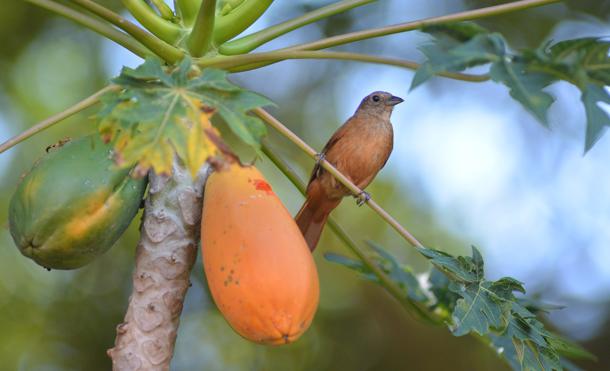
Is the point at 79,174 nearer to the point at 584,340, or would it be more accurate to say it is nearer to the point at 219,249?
the point at 219,249

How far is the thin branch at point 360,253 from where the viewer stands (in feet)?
8.78

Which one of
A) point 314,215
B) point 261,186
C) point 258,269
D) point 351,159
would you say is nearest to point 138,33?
point 261,186

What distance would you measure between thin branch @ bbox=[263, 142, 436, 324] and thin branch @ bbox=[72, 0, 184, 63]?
0.38m

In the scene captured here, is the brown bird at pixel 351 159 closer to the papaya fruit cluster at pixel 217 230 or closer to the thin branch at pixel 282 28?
the thin branch at pixel 282 28

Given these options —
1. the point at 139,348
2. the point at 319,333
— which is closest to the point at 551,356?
the point at 139,348

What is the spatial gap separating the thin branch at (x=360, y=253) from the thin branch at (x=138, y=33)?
1.24 feet

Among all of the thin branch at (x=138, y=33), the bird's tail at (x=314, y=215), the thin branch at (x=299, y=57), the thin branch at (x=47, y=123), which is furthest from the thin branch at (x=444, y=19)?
the bird's tail at (x=314, y=215)

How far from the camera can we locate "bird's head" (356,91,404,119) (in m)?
4.10

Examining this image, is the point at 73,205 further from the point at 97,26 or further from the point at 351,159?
the point at 351,159

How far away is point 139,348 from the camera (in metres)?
2.36

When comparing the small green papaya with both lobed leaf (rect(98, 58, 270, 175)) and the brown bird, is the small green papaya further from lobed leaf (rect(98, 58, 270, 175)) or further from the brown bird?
the brown bird

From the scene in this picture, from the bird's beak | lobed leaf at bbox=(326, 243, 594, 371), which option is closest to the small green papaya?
lobed leaf at bbox=(326, 243, 594, 371)

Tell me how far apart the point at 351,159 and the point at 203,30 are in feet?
4.46

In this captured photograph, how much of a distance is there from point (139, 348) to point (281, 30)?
1043 mm
